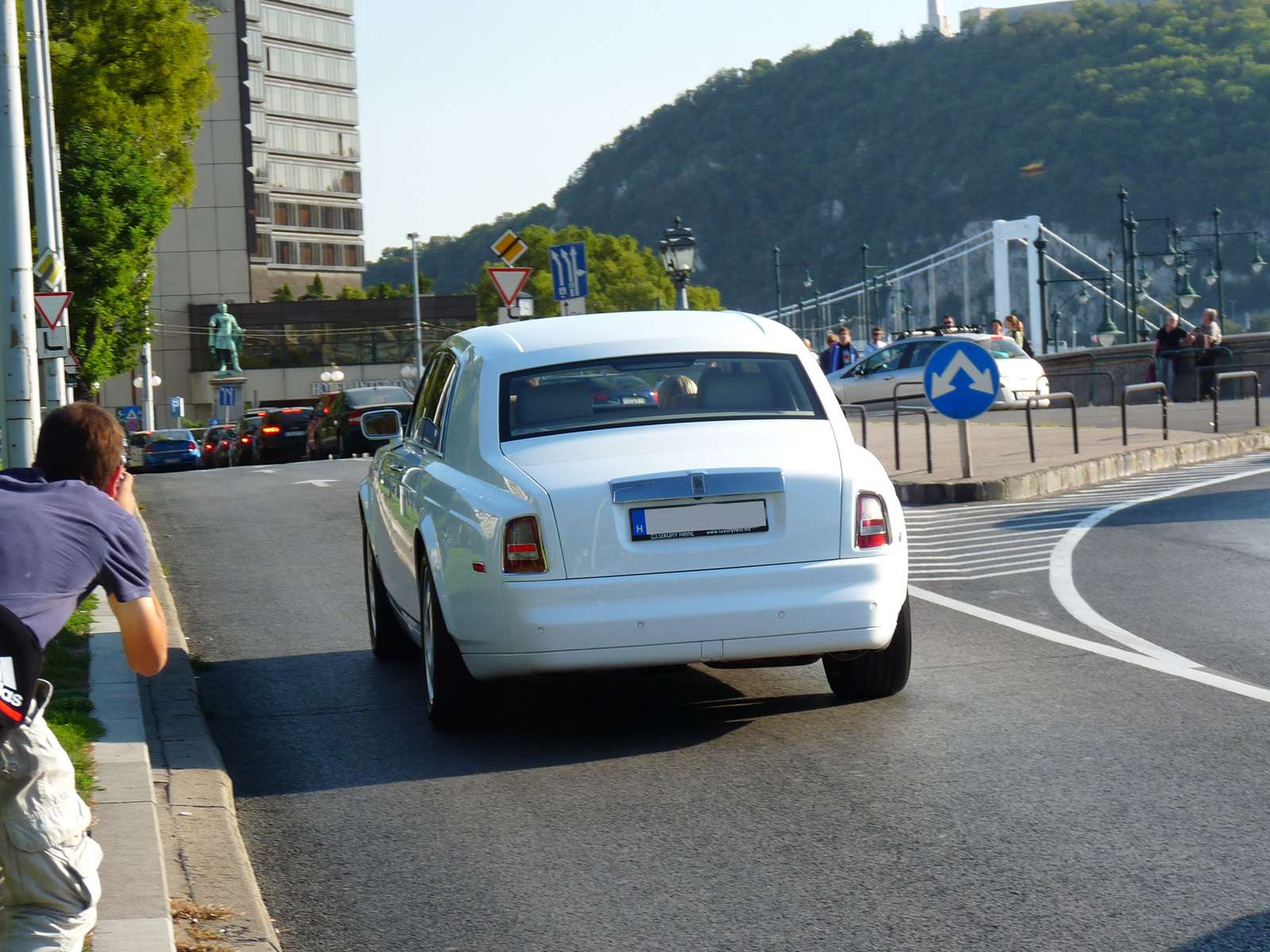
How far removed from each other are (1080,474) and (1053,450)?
2332 mm

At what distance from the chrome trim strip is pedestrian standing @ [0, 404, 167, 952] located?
2.85 m

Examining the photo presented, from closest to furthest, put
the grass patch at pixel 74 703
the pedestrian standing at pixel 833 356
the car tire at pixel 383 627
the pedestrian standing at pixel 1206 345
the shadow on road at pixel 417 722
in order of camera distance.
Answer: the grass patch at pixel 74 703, the shadow on road at pixel 417 722, the car tire at pixel 383 627, the pedestrian standing at pixel 1206 345, the pedestrian standing at pixel 833 356

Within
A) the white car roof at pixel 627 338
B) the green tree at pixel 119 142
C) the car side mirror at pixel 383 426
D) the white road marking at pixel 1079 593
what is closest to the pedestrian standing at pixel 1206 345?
the white road marking at pixel 1079 593

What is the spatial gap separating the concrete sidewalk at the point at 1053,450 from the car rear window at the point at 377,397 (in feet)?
32.2

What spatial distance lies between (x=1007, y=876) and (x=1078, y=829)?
0.53 metres

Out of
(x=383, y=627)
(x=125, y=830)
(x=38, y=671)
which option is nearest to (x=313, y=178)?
(x=383, y=627)

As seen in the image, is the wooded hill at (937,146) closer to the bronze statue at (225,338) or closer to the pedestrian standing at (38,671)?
the bronze statue at (225,338)

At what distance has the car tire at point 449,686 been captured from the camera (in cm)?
653

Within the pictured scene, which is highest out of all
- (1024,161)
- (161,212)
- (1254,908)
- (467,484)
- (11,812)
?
(1024,161)

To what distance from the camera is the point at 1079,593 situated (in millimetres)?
9977

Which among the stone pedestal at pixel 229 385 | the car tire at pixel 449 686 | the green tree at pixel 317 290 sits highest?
the green tree at pixel 317 290

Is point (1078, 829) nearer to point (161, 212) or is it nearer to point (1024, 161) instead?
point (161, 212)

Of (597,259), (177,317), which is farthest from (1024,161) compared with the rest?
(177,317)

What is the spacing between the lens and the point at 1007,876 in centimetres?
454
